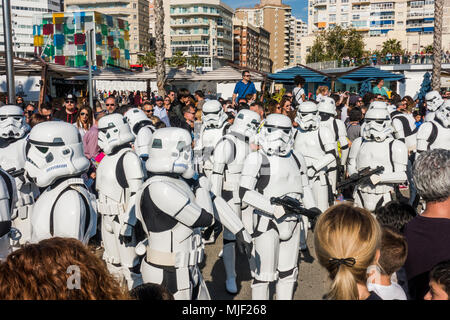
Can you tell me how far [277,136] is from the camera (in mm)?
4781

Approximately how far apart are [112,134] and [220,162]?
1.60m

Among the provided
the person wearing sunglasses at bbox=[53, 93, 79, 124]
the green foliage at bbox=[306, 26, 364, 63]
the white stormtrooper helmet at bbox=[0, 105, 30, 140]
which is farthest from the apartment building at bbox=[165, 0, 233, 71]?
the white stormtrooper helmet at bbox=[0, 105, 30, 140]

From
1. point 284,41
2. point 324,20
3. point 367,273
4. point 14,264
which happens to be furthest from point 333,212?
point 284,41

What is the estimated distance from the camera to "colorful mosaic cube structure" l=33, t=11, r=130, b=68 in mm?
78625

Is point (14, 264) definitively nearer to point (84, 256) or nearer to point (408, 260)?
point (84, 256)

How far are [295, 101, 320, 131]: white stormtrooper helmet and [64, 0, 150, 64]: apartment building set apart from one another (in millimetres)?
106536

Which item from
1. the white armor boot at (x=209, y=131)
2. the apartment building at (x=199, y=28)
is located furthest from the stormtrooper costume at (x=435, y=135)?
the apartment building at (x=199, y=28)

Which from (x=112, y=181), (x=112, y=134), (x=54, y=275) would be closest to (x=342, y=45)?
(x=112, y=134)

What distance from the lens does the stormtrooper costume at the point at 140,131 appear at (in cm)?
588

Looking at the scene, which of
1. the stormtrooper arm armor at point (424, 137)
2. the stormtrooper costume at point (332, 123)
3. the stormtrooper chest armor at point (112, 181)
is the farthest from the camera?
the stormtrooper costume at point (332, 123)

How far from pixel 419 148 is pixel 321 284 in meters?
3.03

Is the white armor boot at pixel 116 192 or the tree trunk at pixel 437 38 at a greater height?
the tree trunk at pixel 437 38

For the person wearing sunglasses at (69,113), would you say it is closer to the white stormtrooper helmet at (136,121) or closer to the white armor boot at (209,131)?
the white stormtrooper helmet at (136,121)

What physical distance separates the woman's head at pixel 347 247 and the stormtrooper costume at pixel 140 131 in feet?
12.4
